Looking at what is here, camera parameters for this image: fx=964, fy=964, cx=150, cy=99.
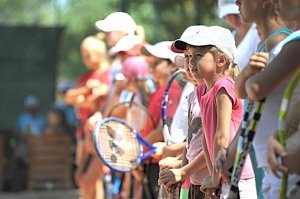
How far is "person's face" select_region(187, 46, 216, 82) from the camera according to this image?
470 centimetres

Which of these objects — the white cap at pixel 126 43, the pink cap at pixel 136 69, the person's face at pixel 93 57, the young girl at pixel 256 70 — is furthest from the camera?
the person's face at pixel 93 57

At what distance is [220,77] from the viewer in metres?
4.71

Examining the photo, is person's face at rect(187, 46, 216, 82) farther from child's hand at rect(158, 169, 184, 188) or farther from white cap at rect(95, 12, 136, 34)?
white cap at rect(95, 12, 136, 34)

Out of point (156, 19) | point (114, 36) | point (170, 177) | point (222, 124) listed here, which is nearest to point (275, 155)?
point (222, 124)

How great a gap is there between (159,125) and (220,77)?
1940mm

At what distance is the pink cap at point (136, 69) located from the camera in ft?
24.5

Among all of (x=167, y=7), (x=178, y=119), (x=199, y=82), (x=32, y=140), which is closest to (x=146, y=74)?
(x=178, y=119)

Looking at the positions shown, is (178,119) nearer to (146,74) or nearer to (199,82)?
(199,82)

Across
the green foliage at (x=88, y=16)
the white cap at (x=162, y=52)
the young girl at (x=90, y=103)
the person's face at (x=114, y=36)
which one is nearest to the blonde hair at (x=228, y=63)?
the white cap at (x=162, y=52)

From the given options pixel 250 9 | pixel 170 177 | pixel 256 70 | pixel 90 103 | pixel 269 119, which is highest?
pixel 250 9

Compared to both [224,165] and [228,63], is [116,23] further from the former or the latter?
[224,165]

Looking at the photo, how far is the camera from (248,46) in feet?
21.4

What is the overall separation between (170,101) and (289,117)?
105 inches

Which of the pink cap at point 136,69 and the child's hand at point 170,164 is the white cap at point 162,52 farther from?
the child's hand at point 170,164
